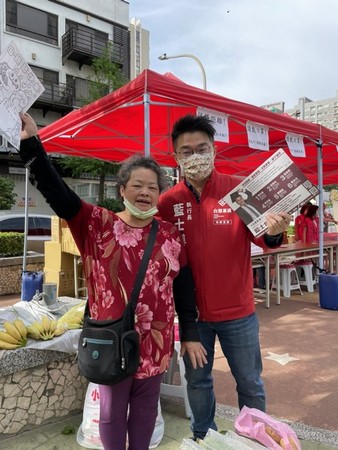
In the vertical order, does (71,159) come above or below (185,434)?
above

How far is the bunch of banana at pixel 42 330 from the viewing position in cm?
271

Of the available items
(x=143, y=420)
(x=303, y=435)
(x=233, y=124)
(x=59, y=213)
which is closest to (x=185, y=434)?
(x=303, y=435)

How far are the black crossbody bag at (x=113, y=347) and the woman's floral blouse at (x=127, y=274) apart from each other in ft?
0.11

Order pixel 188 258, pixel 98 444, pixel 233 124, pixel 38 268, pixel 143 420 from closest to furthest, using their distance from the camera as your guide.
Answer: pixel 143 420, pixel 188 258, pixel 98 444, pixel 233 124, pixel 38 268

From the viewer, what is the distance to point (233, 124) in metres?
6.60

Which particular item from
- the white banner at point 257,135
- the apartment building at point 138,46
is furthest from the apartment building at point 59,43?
the white banner at point 257,135

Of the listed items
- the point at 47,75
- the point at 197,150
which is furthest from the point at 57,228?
Answer: the point at 47,75

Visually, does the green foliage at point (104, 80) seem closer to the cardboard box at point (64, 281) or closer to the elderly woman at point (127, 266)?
the cardboard box at point (64, 281)

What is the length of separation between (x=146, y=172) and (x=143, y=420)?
1.19 metres

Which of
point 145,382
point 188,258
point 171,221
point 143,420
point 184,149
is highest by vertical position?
point 184,149

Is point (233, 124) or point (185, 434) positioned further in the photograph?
point (233, 124)

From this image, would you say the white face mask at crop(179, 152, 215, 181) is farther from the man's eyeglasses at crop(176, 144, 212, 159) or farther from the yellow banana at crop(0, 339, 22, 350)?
the yellow banana at crop(0, 339, 22, 350)

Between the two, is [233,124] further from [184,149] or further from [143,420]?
[143,420]

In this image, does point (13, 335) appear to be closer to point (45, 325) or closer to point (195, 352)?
point (45, 325)
